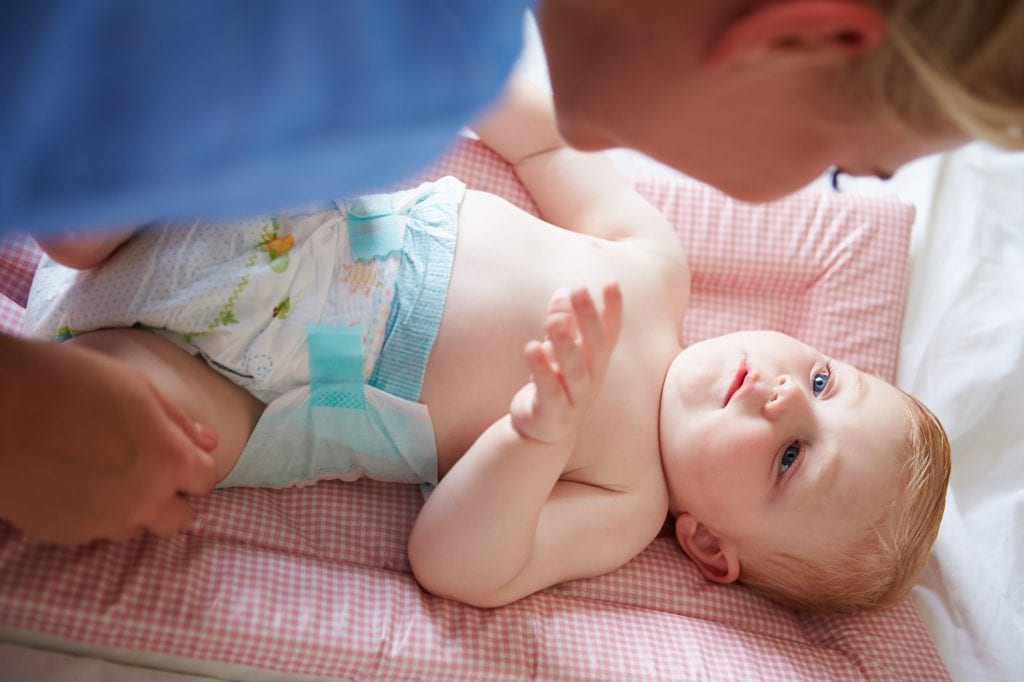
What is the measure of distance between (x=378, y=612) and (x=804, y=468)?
2.04 feet

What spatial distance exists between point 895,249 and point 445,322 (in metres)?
0.96

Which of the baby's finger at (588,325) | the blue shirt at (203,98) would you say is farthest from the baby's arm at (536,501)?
the blue shirt at (203,98)

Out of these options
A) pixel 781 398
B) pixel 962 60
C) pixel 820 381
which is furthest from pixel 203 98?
pixel 820 381

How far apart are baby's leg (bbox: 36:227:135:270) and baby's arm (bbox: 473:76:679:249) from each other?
64cm

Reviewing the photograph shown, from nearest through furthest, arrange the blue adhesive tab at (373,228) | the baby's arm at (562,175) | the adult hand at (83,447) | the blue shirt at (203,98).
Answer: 1. the blue shirt at (203,98)
2. the adult hand at (83,447)
3. the blue adhesive tab at (373,228)
4. the baby's arm at (562,175)

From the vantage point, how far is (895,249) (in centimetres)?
171

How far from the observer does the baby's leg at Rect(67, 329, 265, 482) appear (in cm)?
108

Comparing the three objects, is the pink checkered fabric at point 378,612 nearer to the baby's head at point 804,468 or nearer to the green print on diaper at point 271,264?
the baby's head at point 804,468

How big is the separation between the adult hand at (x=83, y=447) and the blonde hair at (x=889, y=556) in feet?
2.92

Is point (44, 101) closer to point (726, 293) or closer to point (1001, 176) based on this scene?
point (726, 293)

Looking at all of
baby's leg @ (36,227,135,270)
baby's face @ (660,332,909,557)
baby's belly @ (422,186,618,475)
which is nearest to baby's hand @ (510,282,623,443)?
baby's belly @ (422,186,618,475)

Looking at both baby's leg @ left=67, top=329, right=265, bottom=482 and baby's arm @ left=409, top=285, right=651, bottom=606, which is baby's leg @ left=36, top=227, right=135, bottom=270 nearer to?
baby's leg @ left=67, top=329, right=265, bottom=482

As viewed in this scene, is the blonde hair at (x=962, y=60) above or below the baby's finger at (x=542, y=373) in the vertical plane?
above

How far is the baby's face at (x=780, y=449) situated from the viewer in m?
1.27
